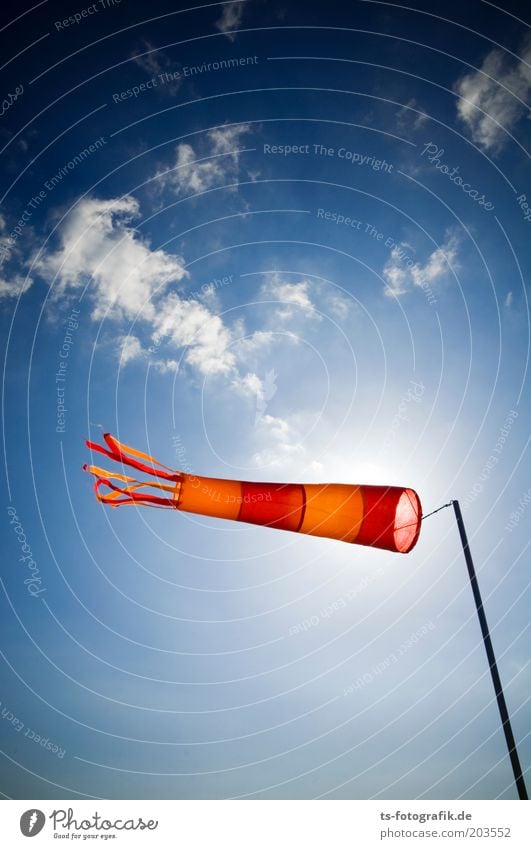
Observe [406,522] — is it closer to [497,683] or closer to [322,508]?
[322,508]

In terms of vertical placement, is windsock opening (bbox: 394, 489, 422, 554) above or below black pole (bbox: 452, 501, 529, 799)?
above

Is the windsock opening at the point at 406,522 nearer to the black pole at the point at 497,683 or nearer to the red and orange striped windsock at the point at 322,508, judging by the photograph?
the red and orange striped windsock at the point at 322,508

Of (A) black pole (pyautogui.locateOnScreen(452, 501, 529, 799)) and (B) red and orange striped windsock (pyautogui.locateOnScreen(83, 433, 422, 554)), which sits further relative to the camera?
(A) black pole (pyautogui.locateOnScreen(452, 501, 529, 799))

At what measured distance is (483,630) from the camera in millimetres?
8766

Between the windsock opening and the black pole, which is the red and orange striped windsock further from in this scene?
the black pole

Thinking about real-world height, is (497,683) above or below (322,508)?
below

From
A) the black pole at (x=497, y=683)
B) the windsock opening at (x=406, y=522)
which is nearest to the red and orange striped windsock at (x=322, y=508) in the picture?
the windsock opening at (x=406, y=522)

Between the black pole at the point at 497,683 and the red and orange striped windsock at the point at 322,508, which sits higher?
the red and orange striped windsock at the point at 322,508

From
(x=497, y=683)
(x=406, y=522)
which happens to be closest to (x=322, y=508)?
(x=406, y=522)

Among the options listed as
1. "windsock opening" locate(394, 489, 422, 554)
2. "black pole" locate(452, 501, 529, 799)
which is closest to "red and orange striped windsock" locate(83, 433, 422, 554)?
"windsock opening" locate(394, 489, 422, 554)
